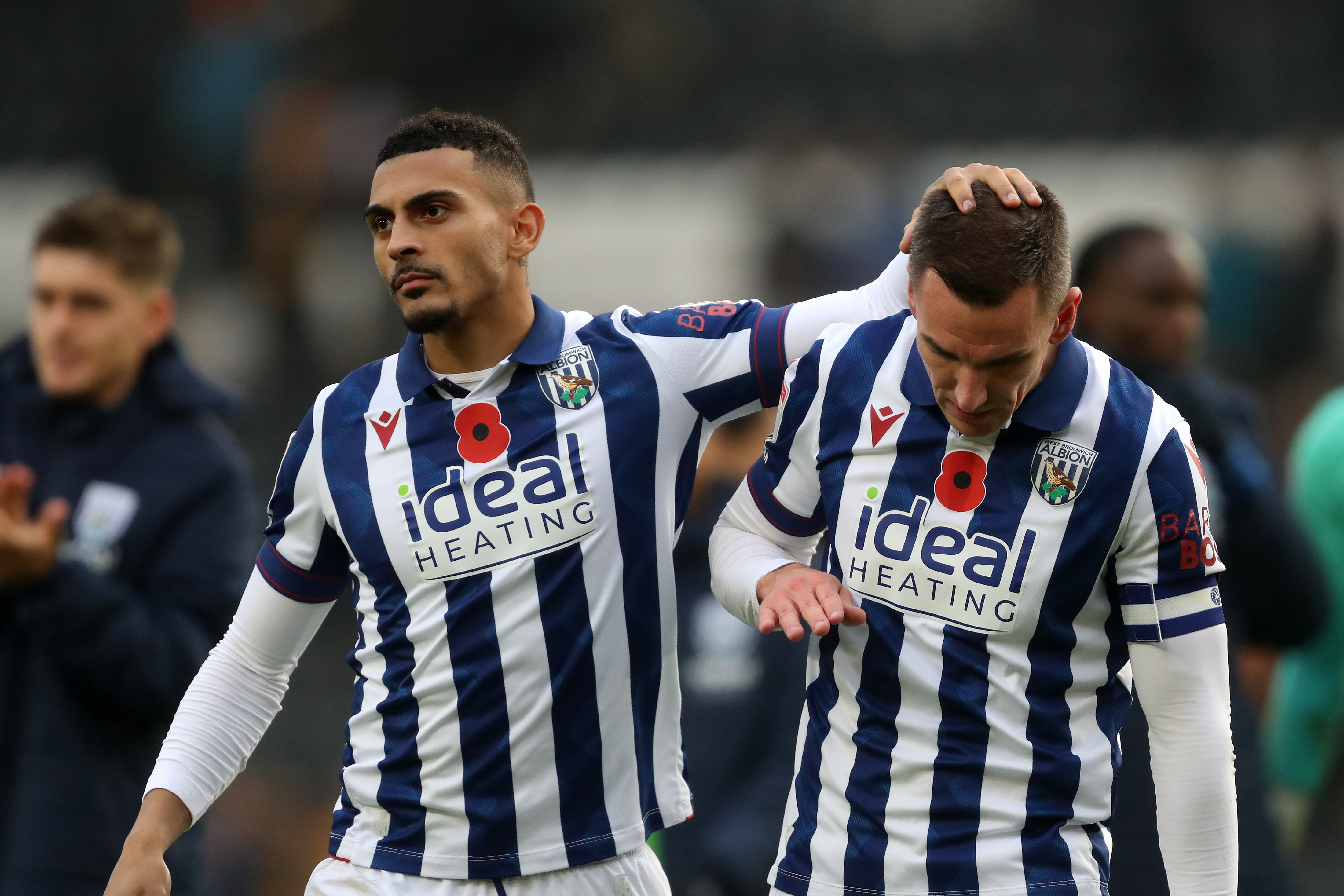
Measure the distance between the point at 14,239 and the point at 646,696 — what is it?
32.7ft

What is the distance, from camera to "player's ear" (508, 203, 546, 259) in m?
3.36

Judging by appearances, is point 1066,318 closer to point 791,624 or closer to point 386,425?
point 791,624

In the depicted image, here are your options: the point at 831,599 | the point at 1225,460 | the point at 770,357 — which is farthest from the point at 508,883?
the point at 1225,460

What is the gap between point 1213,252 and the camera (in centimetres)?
1070

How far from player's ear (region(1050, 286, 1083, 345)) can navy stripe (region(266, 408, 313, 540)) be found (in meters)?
1.47

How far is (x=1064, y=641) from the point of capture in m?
2.82

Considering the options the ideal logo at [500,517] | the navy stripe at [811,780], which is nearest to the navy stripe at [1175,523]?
the navy stripe at [811,780]

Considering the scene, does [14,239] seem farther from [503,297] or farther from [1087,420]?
[1087,420]

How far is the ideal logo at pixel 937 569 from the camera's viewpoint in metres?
2.82

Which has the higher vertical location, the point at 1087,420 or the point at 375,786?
the point at 1087,420

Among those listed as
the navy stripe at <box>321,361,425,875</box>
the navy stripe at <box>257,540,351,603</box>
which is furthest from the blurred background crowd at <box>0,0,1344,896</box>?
the navy stripe at <box>321,361,425,875</box>

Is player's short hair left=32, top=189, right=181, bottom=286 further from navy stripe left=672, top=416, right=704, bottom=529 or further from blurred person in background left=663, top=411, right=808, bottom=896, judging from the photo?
navy stripe left=672, top=416, right=704, bottom=529

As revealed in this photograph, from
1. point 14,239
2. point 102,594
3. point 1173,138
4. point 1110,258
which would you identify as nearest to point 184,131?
point 14,239

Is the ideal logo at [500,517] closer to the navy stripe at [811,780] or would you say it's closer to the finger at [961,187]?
the navy stripe at [811,780]
